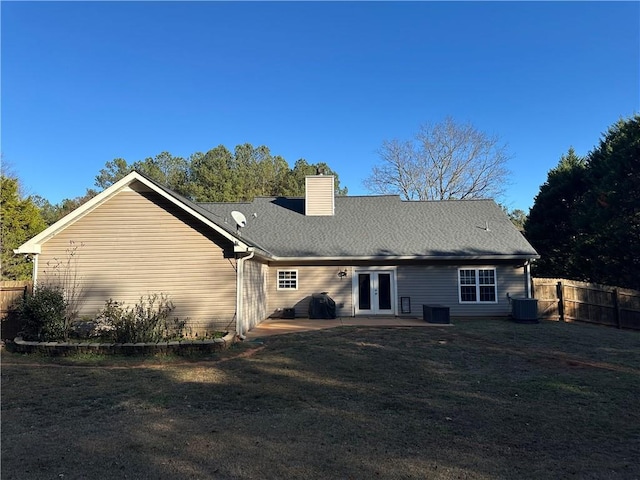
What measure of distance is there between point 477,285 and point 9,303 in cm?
1567

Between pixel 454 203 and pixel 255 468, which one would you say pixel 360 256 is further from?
pixel 255 468

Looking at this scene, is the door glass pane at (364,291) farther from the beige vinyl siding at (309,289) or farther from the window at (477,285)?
the window at (477,285)

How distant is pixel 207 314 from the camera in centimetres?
1127

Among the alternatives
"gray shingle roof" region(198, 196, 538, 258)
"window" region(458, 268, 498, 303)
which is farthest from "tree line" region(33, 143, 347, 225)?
"window" region(458, 268, 498, 303)

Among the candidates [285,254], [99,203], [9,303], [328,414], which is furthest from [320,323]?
[9,303]

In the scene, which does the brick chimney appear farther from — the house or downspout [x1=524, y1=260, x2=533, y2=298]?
downspout [x1=524, y1=260, x2=533, y2=298]

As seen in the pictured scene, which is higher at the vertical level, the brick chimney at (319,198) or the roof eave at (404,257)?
the brick chimney at (319,198)

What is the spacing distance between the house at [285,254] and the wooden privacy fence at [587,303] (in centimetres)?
114

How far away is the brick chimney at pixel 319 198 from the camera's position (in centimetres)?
1928

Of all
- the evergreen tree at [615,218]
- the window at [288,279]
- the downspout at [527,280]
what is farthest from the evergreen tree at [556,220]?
the window at [288,279]

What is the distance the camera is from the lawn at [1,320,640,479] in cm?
384

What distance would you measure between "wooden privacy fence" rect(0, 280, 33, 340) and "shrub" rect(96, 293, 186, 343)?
2.31 metres

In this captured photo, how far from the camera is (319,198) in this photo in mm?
19328

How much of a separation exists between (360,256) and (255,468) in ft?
40.0
